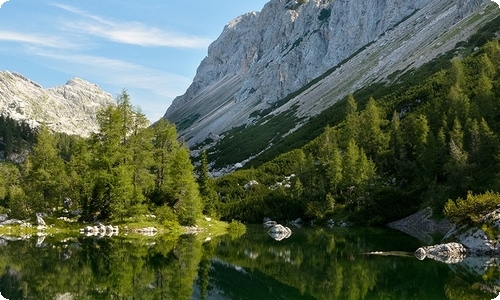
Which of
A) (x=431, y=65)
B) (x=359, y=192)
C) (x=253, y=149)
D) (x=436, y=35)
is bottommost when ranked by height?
(x=359, y=192)

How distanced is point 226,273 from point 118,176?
29303mm

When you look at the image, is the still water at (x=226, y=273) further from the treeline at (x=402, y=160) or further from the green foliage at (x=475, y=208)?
the treeline at (x=402, y=160)

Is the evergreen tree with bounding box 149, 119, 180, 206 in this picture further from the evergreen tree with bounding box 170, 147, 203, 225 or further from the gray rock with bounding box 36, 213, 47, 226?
the gray rock with bounding box 36, 213, 47, 226

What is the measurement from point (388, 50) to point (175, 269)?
139573 millimetres

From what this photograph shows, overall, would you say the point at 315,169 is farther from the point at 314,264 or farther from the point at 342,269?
the point at 342,269

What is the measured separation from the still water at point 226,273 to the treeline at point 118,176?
13390mm

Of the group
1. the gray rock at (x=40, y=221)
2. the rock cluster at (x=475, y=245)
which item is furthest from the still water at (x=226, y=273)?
the gray rock at (x=40, y=221)

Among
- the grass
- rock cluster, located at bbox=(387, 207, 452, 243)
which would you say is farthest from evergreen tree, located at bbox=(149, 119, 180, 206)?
rock cluster, located at bbox=(387, 207, 452, 243)

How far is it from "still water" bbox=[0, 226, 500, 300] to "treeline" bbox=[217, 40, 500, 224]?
27590mm

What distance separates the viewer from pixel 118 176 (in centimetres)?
5588

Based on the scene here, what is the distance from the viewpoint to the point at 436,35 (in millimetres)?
140750

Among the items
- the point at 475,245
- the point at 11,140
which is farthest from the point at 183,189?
the point at 11,140

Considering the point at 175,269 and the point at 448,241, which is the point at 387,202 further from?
the point at 175,269

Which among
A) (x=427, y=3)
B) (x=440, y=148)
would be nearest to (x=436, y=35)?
(x=427, y=3)
